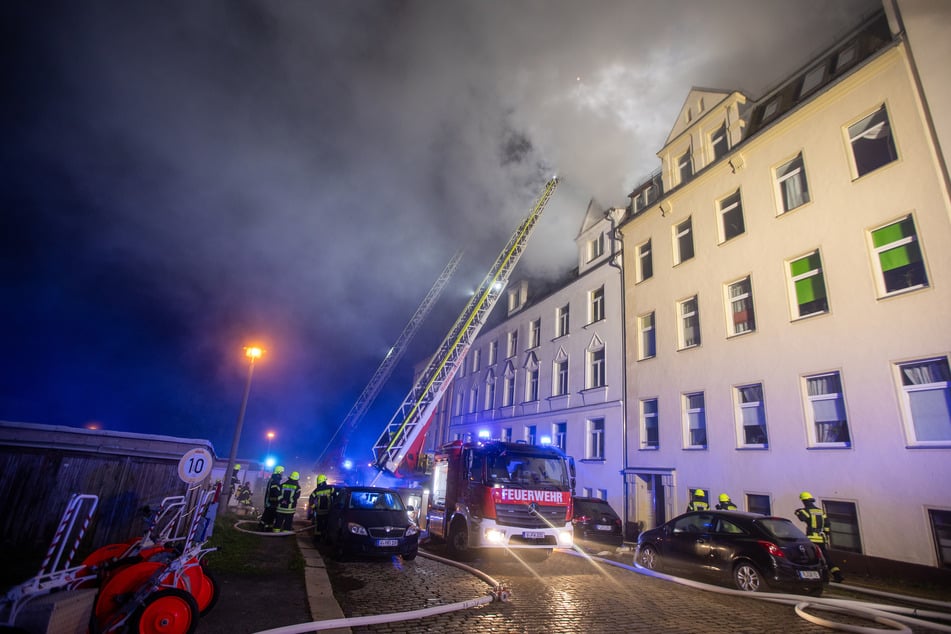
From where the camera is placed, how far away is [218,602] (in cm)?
591

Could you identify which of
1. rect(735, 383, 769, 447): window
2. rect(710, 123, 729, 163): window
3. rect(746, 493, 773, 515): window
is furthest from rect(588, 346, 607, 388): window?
rect(710, 123, 729, 163): window

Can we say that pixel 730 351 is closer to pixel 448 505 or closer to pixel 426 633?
pixel 448 505

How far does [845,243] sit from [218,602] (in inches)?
601

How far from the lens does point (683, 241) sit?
57.7 feet

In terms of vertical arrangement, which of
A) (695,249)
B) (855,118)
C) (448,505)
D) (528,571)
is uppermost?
(855,118)

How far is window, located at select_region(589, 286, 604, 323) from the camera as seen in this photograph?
2120 cm

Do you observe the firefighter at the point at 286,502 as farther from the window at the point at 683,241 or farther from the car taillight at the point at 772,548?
the window at the point at 683,241

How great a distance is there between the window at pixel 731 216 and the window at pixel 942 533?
Answer: 29.3ft

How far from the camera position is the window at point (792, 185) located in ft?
44.3

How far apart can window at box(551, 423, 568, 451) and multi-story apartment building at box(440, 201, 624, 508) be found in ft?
0.15

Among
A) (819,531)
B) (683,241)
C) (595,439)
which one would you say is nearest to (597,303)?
(683,241)

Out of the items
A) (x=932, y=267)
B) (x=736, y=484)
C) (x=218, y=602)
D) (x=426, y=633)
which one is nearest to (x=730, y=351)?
(x=736, y=484)

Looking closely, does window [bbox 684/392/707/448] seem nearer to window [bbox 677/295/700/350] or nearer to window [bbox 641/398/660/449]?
window [bbox 641/398/660/449]

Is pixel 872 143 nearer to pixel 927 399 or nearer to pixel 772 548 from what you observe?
pixel 927 399
